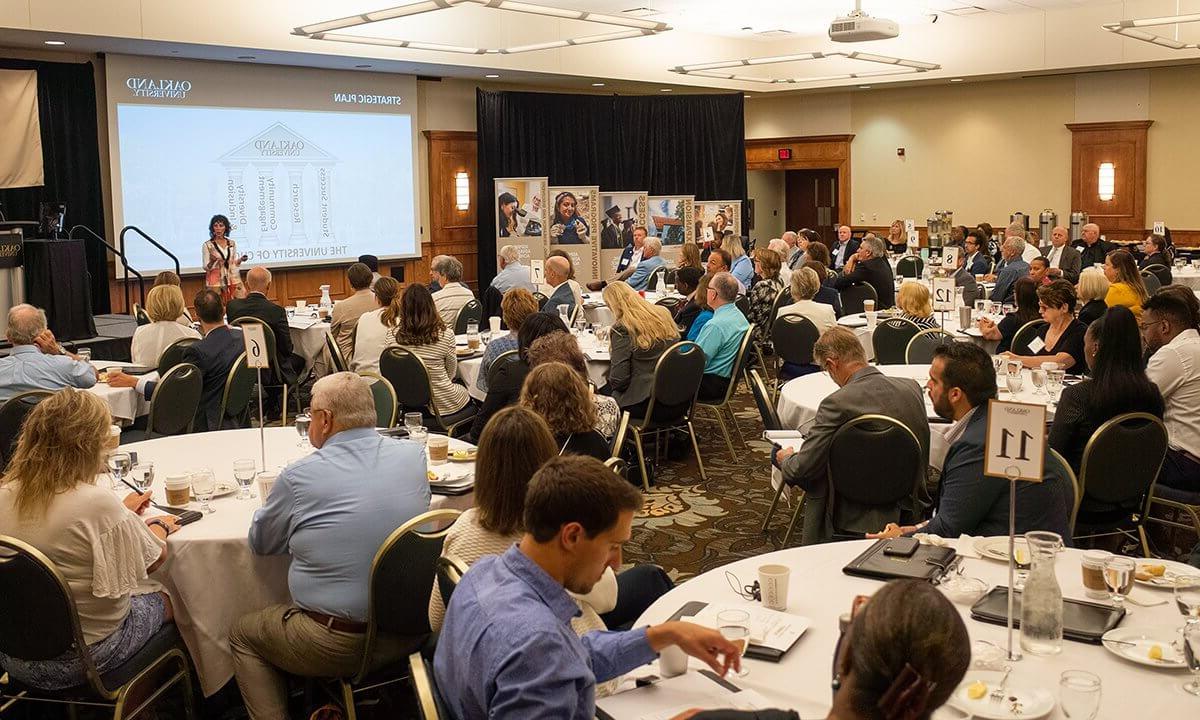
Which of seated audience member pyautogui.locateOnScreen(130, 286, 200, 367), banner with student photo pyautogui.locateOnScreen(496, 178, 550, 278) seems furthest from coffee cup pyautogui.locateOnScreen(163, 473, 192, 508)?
banner with student photo pyautogui.locateOnScreen(496, 178, 550, 278)

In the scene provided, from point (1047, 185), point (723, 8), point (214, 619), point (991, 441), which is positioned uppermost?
point (723, 8)

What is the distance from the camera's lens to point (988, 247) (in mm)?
15289

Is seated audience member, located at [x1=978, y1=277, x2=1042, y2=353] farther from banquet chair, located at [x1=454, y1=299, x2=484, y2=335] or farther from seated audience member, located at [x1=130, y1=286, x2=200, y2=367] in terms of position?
seated audience member, located at [x1=130, y1=286, x2=200, y2=367]

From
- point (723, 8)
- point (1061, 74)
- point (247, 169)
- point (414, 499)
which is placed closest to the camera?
point (414, 499)

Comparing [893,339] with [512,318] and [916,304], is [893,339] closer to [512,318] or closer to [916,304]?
[916,304]

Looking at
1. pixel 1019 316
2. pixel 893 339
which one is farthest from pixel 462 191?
pixel 1019 316

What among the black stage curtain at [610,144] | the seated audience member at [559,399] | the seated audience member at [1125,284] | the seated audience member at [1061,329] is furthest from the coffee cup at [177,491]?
the black stage curtain at [610,144]

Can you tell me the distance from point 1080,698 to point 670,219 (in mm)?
15691

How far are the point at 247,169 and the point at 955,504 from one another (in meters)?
11.9

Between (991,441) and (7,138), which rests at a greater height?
(7,138)

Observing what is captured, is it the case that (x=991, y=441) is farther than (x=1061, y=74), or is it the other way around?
(x=1061, y=74)

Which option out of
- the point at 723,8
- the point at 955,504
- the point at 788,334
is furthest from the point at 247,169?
the point at 955,504

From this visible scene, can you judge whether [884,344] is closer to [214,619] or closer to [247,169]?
[214,619]

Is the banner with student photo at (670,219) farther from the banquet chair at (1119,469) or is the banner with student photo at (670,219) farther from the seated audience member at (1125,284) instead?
the banquet chair at (1119,469)
